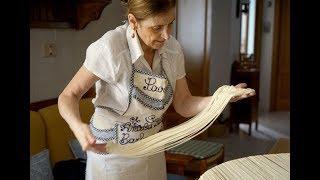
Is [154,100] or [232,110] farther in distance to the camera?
[232,110]

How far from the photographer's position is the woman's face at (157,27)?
72 cm

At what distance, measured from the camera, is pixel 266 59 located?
4.39m

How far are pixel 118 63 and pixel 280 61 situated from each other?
3898 millimetres

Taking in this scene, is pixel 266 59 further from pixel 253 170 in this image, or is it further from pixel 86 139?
pixel 86 139

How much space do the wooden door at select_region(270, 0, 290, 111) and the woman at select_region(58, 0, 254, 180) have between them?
3553mm

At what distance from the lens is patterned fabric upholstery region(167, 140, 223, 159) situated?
1717mm

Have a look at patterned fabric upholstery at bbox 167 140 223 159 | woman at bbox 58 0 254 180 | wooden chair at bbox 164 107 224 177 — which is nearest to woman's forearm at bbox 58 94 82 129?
woman at bbox 58 0 254 180

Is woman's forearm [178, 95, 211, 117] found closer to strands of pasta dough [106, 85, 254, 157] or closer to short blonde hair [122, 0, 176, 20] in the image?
strands of pasta dough [106, 85, 254, 157]

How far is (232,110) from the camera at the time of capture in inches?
132

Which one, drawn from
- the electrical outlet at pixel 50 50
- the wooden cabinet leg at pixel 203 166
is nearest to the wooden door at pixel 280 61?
the wooden cabinet leg at pixel 203 166

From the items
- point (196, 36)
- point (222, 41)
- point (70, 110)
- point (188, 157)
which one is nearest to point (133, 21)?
point (70, 110)
